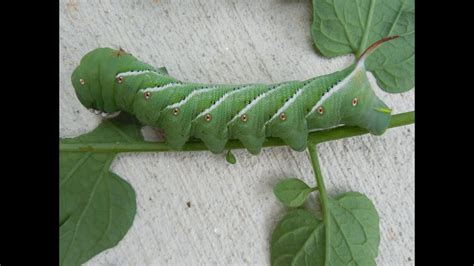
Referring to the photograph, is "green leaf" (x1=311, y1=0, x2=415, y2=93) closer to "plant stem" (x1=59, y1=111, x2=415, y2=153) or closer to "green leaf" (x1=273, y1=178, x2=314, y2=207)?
"plant stem" (x1=59, y1=111, x2=415, y2=153)

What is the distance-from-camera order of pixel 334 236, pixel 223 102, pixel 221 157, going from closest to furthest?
pixel 223 102 → pixel 334 236 → pixel 221 157

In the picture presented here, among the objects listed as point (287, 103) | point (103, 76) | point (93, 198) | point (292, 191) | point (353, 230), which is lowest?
point (353, 230)

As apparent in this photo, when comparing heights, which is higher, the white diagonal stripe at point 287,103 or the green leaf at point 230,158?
the white diagonal stripe at point 287,103

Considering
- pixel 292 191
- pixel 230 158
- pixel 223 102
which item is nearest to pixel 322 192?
pixel 292 191

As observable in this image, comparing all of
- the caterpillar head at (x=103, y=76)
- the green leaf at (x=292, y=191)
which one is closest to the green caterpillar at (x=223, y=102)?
the caterpillar head at (x=103, y=76)

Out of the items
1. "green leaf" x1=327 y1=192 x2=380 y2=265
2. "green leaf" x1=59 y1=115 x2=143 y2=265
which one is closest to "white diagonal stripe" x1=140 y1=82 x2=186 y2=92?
"green leaf" x1=59 y1=115 x2=143 y2=265

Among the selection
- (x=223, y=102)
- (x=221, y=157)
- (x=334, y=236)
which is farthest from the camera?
(x=221, y=157)

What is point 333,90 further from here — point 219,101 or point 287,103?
point 219,101

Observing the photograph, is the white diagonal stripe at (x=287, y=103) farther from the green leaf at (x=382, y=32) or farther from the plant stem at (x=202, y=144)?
the green leaf at (x=382, y=32)
